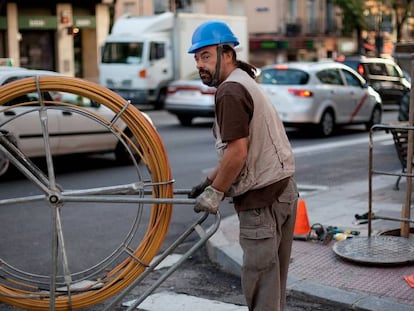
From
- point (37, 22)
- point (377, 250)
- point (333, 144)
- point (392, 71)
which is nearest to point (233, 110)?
point (377, 250)

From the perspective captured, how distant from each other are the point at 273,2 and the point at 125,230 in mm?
41875

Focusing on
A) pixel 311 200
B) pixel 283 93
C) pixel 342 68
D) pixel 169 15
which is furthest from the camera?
pixel 169 15

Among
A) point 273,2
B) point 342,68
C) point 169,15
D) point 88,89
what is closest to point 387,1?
point 273,2

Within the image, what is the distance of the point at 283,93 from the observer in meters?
16.8

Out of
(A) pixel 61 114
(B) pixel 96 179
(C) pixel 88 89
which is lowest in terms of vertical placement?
(B) pixel 96 179

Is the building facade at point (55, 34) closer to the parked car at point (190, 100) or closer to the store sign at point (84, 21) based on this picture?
the store sign at point (84, 21)

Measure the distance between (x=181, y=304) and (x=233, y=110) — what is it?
2.04m

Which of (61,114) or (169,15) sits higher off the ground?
(169,15)

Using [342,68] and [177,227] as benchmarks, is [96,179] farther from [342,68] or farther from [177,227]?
[342,68]

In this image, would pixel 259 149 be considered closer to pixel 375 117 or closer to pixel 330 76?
pixel 330 76

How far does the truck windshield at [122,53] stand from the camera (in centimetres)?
2590

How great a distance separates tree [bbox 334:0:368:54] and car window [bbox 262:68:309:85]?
31909 millimetres

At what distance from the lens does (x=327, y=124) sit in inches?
685

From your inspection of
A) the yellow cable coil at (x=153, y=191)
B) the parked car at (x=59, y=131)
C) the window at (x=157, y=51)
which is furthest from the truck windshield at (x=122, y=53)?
the yellow cable coil at (x=153, y=191)
